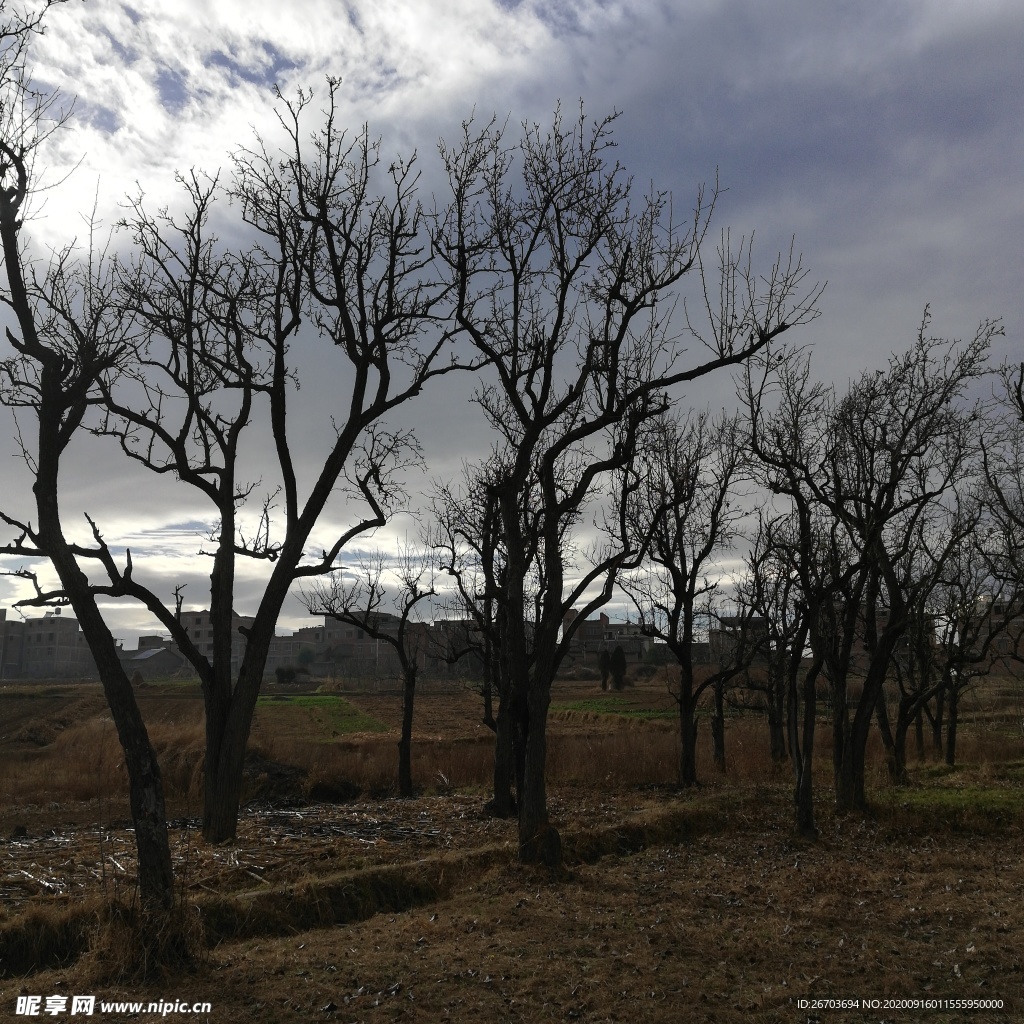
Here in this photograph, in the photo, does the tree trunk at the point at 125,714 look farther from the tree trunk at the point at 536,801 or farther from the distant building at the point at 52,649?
the distant building at the point at 52,649

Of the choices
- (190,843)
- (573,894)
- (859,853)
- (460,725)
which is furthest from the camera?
(460,725)

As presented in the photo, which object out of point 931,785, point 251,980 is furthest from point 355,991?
point 931,785

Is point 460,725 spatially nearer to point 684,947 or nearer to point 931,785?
point 931,785

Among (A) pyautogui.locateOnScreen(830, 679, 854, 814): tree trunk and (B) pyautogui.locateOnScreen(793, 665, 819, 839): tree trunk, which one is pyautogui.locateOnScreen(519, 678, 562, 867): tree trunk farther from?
(A) pyautogui.locateOnScreen(830, 679, 854, 814): tree trunk

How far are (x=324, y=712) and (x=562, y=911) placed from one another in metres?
45.9

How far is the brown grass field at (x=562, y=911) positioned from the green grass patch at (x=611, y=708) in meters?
31.3

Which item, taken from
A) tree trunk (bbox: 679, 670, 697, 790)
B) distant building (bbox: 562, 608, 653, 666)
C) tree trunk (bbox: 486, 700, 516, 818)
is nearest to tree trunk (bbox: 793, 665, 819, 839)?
tree trunk (bbox: 486, 700, 516, 818)

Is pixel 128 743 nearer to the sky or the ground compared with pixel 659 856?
nearer to the sky

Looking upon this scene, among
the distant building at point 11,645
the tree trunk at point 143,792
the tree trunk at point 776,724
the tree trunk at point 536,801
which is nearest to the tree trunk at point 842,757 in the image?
the tree trunk at point 536,801

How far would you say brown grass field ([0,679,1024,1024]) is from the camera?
19.3 ft

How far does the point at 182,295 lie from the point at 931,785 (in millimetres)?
17422

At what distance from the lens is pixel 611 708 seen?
55.1 meters

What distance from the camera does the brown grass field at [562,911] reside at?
5875 mm

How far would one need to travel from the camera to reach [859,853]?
1163 cm
